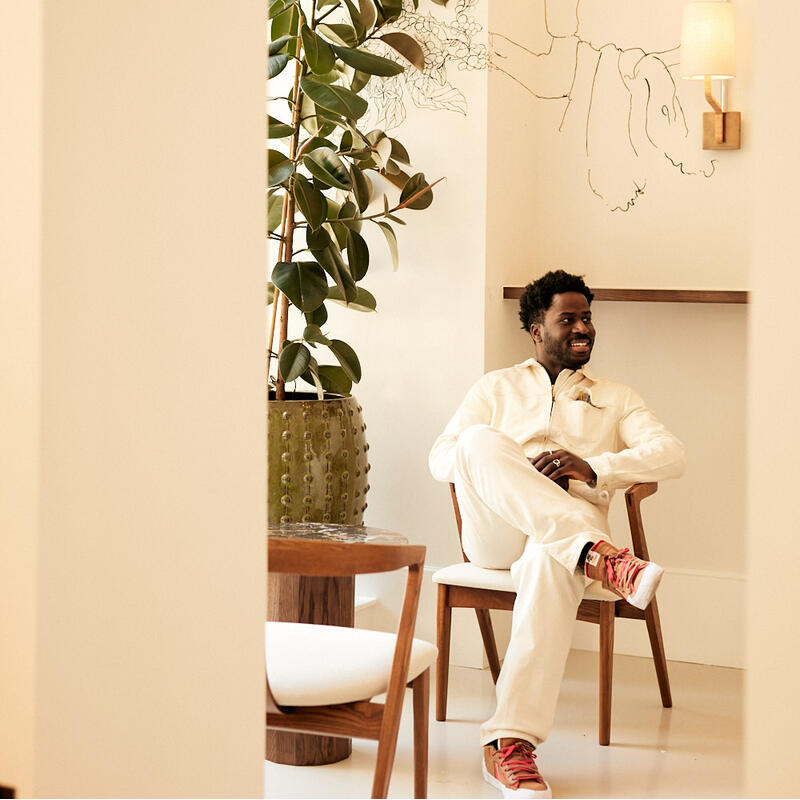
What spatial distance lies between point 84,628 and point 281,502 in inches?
85.6

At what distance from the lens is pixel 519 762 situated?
285 cm

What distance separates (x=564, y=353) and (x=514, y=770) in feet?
4.28

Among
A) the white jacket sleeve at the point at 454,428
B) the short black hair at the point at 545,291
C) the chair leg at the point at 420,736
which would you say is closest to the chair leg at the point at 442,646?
the white jacket sleeve at the point at 454,428

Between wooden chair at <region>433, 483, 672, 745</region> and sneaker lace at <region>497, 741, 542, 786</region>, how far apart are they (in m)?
0.35

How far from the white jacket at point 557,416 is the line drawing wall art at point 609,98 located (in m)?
0.85

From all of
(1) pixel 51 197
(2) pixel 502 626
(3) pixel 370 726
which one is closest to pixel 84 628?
(1) pixel 51 197

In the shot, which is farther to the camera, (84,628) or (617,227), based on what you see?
(617,227)

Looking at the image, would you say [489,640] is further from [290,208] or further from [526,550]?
[290,208]

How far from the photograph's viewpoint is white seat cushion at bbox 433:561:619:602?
10.3ft

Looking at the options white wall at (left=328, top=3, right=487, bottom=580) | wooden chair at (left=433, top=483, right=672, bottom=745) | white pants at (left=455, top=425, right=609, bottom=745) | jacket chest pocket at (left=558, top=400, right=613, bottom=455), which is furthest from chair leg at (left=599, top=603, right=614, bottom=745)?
white wall at (left=328, top=3, right=487, bottom=580)

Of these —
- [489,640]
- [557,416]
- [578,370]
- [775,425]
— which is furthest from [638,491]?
[775,425]

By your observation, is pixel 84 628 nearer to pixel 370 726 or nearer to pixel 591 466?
pixel 370 726

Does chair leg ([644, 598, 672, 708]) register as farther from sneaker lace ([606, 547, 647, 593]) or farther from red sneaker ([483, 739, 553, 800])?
red sneaker ([483, 739, 553, 800])

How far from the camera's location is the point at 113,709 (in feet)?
4.46
